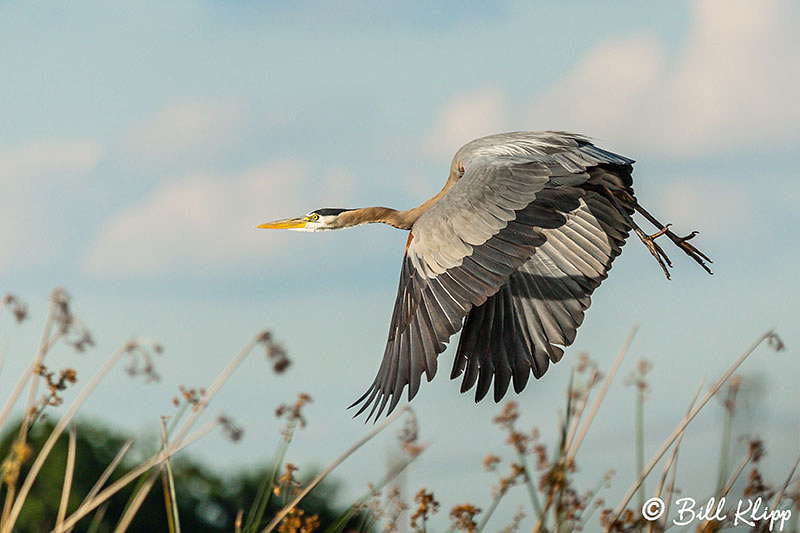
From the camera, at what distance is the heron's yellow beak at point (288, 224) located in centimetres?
673

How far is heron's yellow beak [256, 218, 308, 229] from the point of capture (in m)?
6.73

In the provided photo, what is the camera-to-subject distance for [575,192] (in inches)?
194

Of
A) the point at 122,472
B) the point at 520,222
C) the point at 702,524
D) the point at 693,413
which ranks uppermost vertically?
the point at 520,222

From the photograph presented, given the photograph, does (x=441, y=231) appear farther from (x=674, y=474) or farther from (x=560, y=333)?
(x=674, y=474)

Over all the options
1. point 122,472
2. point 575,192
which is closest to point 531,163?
point 575,192

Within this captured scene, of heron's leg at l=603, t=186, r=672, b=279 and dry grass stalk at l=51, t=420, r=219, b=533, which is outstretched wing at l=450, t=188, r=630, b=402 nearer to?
heron's leg at l=603, t=186, r=672, b=279

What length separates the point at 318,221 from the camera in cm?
658

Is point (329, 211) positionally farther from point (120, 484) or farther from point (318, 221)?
point (120, 484)

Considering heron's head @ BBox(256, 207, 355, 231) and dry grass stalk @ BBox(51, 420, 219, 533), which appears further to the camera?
heron's head @ BBox(256, 207, 355, 231)

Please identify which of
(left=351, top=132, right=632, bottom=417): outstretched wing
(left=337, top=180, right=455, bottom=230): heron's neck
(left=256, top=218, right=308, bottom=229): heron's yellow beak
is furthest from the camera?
(left=256, top=218, right=308, bottom=229): heron's yellow beak

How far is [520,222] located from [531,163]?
0.53m

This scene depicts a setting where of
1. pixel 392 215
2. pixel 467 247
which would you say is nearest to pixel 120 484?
pixel 467 247

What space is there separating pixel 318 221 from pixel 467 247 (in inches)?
87.5

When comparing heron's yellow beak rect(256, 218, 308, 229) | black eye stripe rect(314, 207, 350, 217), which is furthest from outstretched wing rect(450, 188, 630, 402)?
heron's yellow beak rect(256, 218, 308, 229)
